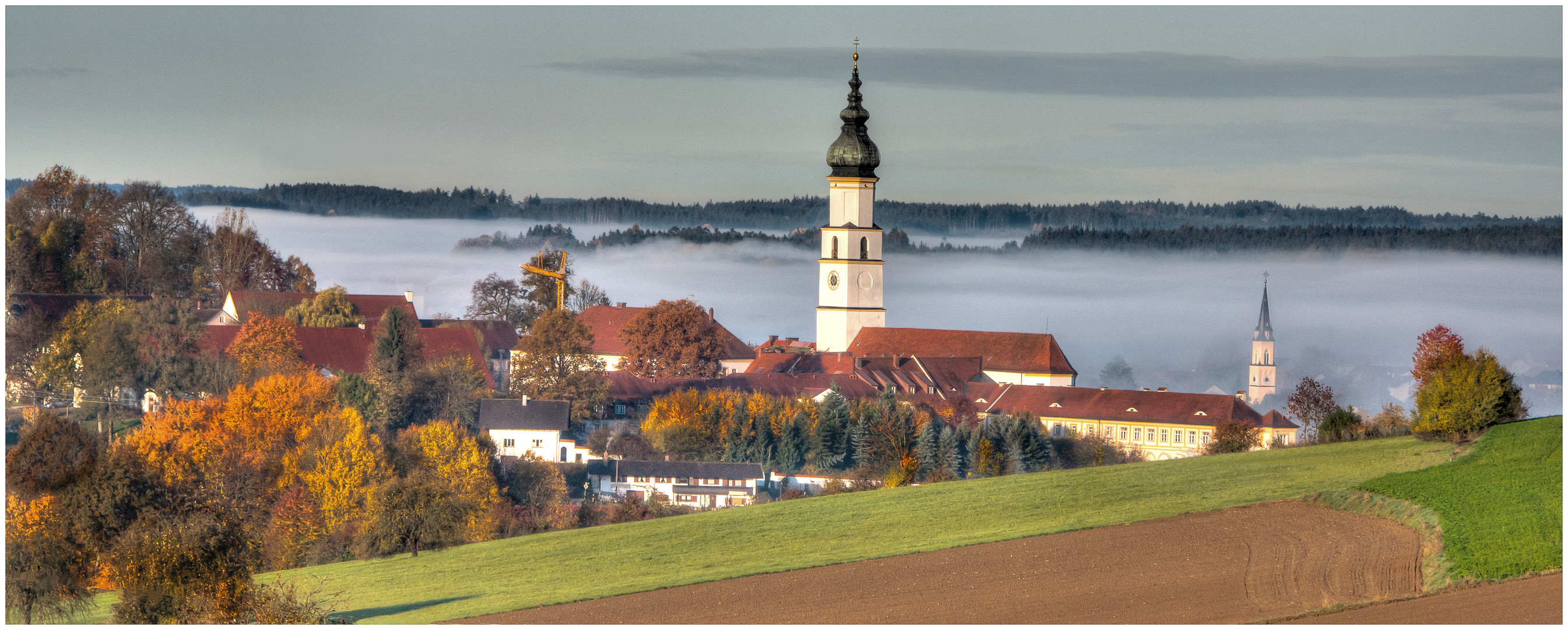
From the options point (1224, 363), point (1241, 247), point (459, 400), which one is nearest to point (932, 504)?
point (459, 400)

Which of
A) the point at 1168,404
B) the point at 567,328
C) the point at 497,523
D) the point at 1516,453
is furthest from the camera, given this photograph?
the point at 567,328

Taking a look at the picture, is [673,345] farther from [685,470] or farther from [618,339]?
[685,470]

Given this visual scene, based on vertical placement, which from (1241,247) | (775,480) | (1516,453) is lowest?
(775,480)

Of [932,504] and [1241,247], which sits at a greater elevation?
[1241,247]

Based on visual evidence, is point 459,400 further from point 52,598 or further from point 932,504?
point 52,598

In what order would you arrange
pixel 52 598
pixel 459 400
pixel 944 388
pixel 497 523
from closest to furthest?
pixel 52 598 → pixel 497 523 → pixel 459 400 → pixel 944 388

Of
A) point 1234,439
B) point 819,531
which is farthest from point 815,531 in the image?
point 1234,439

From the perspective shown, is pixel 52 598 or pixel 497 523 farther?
pixel 497 523
